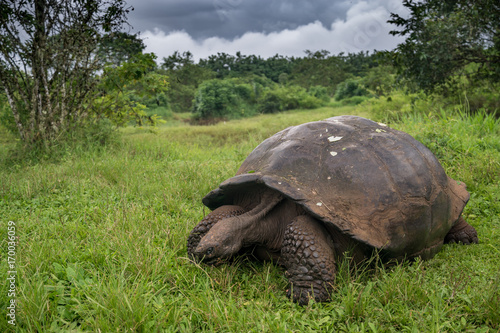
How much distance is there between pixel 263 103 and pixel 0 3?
15112mm

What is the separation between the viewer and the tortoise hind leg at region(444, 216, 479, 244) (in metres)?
3.37

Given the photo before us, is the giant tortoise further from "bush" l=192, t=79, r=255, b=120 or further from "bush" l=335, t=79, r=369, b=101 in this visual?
"bush" l=335, t=79, r=369, b=101

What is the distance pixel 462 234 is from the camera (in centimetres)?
339

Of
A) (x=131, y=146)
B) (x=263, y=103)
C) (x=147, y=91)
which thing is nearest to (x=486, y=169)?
(x=131, y=146)

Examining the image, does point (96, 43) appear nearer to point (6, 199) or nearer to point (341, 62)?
point (6, 199)

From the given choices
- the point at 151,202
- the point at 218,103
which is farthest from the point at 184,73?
the point at 151,202

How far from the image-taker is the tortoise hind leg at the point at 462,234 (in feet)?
11.1

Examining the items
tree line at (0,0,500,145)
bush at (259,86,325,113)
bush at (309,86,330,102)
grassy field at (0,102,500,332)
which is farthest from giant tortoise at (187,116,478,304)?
bush at (309,86,330,102)


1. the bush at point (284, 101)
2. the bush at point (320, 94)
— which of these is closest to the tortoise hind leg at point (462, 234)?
the bush at point (284, 101)

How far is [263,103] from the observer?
66.8 feet

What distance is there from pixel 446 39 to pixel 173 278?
275 inches

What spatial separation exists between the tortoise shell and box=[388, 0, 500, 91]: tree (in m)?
4.85

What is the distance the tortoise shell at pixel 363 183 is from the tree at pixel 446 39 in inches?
191

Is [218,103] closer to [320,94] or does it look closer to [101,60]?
[320,94]
